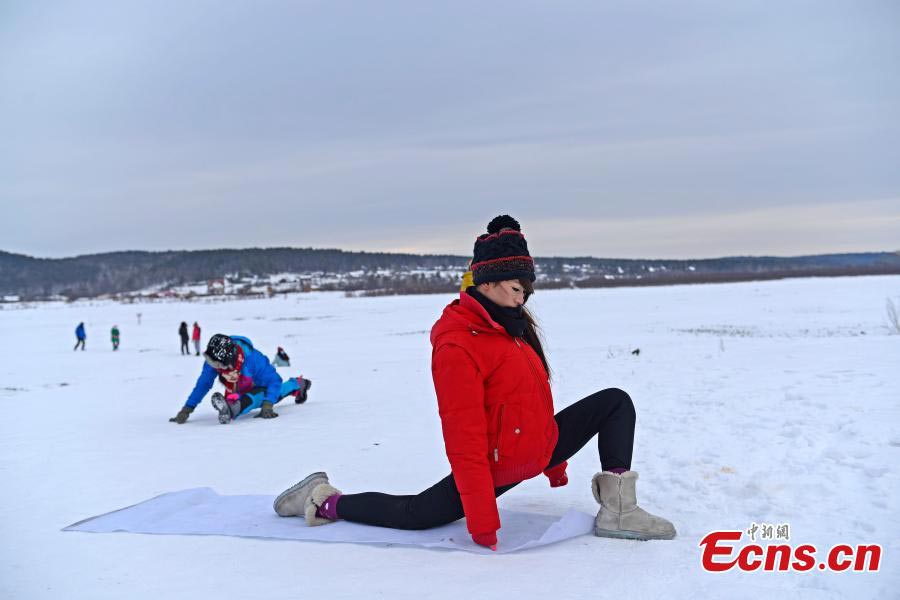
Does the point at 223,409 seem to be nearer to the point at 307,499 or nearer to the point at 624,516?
the point at 307,499

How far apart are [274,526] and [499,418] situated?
1.35m

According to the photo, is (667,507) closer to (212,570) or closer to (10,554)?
(212,570)

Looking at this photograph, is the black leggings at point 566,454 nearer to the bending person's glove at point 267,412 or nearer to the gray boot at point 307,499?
the gray boot at point 307,499

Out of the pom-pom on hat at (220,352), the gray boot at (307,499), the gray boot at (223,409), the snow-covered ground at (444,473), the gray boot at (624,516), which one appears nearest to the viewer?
the snow-covered ground at (444,473)

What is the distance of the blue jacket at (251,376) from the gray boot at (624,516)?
197 inches

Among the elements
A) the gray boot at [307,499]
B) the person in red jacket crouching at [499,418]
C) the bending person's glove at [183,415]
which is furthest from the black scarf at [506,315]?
the bending person's glove at [183,415]

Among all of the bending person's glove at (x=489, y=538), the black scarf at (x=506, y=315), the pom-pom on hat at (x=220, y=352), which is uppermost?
the black scarf at (x=506, y=315)

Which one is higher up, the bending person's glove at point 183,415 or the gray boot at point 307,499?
the gray boot at point 307,499

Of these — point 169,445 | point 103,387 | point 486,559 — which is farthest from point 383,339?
point 486,559

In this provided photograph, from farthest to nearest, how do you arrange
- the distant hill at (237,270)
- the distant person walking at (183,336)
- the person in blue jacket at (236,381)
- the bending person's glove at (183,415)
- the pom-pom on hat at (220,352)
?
the distant hill at (237,270)
the distant person walking at (183,336)
the bending person's glove at (183,415)
the person in blue jacket at (236,381)
the pom-pom on hat at (220,352)

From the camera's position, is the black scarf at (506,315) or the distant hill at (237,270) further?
the distant hill at (237,270)

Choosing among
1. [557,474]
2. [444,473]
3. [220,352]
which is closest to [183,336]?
[220,352]

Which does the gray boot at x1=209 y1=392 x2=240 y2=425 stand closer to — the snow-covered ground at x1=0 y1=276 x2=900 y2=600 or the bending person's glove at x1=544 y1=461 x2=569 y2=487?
the snow-covered ground at x1=0 y1=276 x2=900 y2=600

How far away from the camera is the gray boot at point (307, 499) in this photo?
358cm
